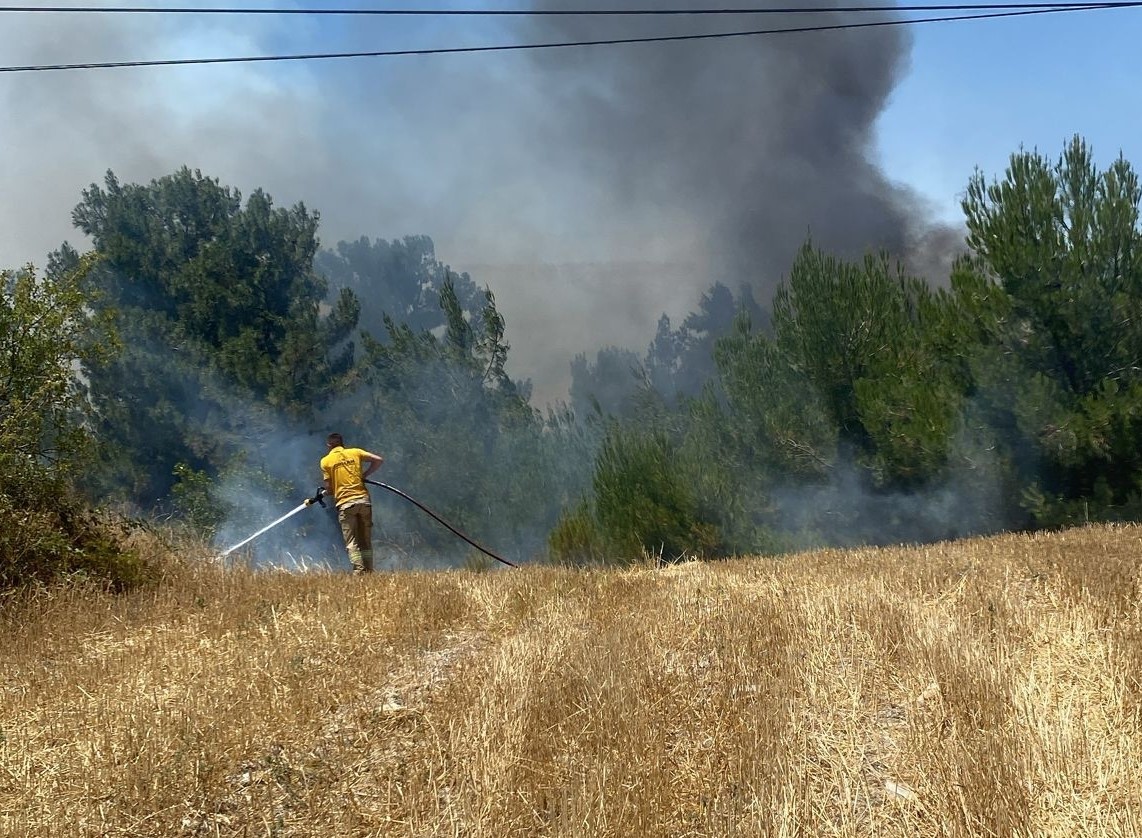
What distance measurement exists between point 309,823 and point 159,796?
565 millimetres

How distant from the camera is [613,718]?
4352 millimetres

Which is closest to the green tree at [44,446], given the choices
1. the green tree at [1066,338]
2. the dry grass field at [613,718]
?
the dry grass field at [613,718]

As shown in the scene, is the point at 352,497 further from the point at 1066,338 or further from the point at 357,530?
the point at 1066,338

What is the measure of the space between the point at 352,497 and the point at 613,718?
709cm

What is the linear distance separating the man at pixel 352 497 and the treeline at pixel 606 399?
2253 millimetres

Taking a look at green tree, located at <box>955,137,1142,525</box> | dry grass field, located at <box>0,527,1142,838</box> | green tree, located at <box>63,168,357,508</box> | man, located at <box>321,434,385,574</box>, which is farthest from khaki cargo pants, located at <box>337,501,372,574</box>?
green tree, located at <box>63,168,357,508</box>

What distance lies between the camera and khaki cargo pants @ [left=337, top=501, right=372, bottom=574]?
10953 mm

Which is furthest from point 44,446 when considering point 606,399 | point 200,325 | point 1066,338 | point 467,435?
point 606,399

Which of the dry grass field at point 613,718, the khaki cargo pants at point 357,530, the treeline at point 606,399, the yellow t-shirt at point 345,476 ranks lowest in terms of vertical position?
the dry grass field at point 613,718

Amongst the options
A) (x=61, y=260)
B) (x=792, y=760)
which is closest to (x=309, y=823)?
(x=792, y=760)

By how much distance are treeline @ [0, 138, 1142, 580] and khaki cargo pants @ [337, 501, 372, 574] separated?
94.9 inches

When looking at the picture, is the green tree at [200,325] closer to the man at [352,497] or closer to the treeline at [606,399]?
the treeline at [606,399]

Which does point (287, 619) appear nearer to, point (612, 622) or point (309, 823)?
point (612, 622)

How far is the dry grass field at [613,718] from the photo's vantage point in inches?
143
